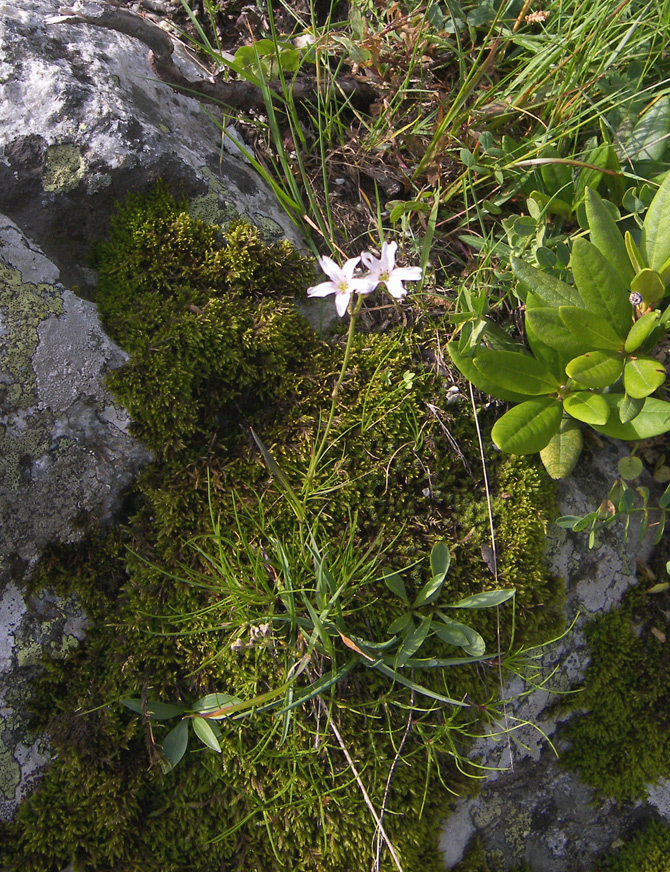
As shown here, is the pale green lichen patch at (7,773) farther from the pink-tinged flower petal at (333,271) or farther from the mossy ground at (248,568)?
the pink-tinged flower petal at (333,271)

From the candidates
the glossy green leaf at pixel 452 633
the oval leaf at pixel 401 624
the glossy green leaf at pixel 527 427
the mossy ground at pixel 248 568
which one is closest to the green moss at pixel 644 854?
the mossy ground at pixel 248 568

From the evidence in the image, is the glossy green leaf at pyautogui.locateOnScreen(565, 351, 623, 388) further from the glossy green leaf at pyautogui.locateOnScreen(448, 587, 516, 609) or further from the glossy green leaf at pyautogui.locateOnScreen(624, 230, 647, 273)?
the glossy green leaf at pyautogui.locateOnScreen(448, 587, 516, 609)

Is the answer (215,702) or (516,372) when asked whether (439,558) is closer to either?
(516,372)

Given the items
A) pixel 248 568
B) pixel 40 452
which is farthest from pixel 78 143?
pixel 248 568

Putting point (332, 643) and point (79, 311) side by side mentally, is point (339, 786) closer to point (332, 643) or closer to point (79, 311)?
point (332, 643)

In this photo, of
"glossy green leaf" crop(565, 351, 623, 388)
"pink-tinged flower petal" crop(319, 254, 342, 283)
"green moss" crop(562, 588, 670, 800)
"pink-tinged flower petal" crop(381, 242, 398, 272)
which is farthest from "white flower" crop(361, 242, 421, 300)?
"green moss" crop(562, 588, 670, 800)
